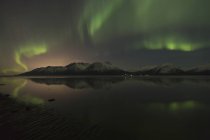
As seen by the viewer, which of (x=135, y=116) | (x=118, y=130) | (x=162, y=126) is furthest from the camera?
(x=135, y=116)

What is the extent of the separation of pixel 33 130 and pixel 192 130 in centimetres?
1934

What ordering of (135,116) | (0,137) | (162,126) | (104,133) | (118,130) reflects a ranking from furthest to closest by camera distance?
(135,116) → (162,126) → (118,130) → (104,133) → (0,137)

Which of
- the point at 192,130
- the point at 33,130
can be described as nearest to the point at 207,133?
the point at 192,130

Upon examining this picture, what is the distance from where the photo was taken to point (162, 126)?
70.8 ft

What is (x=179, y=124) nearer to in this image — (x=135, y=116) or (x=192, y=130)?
(x=192, y=130)

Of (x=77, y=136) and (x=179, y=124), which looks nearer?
(x=77, y=136)

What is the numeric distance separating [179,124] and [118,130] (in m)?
9.14

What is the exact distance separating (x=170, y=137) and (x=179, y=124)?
18.8 feet

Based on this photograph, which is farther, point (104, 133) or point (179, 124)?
point (179, 124)

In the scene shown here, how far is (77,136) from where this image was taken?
1741 cm

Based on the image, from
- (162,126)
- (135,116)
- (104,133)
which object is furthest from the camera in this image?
(135,116)

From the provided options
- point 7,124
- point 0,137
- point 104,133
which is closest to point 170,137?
point 104,133

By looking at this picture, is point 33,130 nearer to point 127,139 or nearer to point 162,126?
→ point 127,139

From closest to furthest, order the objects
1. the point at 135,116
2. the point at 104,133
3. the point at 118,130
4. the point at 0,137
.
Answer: the point at 0,137 → the point at 104,133 → the point at 118,130 → the point at 135,116
